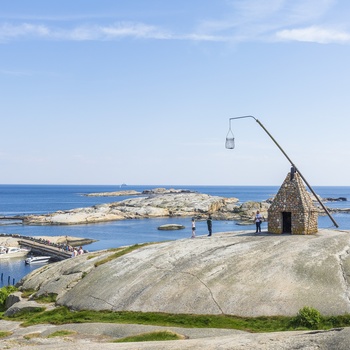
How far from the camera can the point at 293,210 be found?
34.2 metres

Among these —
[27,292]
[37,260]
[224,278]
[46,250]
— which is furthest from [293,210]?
[46,250]

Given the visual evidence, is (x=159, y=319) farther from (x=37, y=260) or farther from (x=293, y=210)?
(x=37, y=260)

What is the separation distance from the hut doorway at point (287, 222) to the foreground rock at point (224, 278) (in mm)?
1520

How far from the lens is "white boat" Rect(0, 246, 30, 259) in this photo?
93.7 meters

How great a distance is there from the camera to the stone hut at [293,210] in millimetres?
33844

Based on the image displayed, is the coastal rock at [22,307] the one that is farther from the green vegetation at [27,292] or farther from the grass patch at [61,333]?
the grass patch at [61,333]

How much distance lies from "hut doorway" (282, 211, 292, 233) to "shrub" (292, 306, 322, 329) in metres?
12.4

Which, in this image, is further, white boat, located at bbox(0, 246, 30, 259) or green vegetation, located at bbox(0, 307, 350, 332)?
white boat, located at bbox(0, 246, 30, 259)

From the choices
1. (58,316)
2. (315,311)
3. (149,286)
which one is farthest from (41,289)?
(315,311)

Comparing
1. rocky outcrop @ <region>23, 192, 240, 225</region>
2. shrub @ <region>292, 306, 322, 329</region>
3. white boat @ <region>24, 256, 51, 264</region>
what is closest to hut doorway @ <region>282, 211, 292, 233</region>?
shrub @ <region>292, 306, 322, 329</region>

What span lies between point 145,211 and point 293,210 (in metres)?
136

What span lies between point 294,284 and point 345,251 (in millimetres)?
4941

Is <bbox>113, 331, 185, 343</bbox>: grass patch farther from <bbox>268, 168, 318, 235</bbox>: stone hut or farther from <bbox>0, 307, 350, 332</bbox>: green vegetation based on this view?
<bbox>268, 168, 318, 235</bbox>: stone hut

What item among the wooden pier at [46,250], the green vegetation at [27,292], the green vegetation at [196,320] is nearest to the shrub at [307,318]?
the green vegetation at [196,320]
